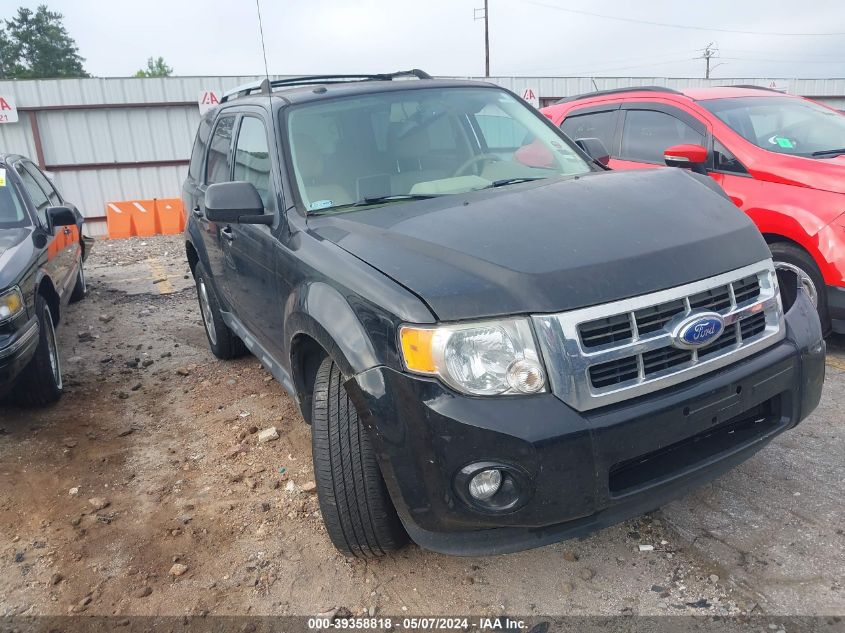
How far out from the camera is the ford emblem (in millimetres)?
2064

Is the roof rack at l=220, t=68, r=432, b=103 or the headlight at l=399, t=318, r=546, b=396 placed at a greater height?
the roof rack at l=220, t=68, r=432, b=103

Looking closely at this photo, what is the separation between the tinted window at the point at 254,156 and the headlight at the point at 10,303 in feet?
4.92

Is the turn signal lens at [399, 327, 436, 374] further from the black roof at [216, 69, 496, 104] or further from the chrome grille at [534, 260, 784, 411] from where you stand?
the black roof at [216, 69, 496, 104]

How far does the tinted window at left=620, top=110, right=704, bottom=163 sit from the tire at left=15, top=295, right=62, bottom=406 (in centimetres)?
470

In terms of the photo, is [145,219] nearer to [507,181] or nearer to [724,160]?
[724,160]

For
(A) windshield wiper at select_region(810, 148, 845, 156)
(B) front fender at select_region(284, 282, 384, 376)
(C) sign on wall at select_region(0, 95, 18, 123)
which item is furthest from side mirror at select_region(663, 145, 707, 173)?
(C) sign on wall at select_region(0, 95, 18, 123)

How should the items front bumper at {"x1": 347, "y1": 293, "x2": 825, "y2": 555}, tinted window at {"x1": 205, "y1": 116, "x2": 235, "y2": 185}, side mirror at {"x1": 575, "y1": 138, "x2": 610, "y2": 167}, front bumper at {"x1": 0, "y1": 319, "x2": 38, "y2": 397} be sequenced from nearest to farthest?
front bumper at {"x1": 347, "y1": 293, "x2": 825, "y2": 555} < front bumper at {"x1": 0, "y1": 319, "x2": 38, "y2": 397} < side mirror at {"x1": 575, "y1": 138, "x2": 610, "y2": 167} < tinted window at {"x1": 205, "y1": 116, "x2": 235, "y2": 185}

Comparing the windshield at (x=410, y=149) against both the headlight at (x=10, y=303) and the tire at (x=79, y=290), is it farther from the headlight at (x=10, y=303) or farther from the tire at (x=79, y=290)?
the tire at (x=79, y=290)

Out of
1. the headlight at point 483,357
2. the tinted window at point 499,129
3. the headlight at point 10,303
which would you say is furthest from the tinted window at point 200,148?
the headlight at point 483,357

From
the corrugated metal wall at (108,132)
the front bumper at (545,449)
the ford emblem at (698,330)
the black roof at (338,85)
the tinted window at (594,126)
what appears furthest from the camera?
the corrugated metal wall at (108,132)

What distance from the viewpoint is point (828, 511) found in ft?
8.80

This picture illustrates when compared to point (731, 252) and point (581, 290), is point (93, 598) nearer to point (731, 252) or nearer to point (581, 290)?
point (581, 290)

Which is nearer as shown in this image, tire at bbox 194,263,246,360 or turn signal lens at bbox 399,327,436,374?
turn signal lens at bbox 399,327,436,374

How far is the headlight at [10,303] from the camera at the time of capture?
375cm
